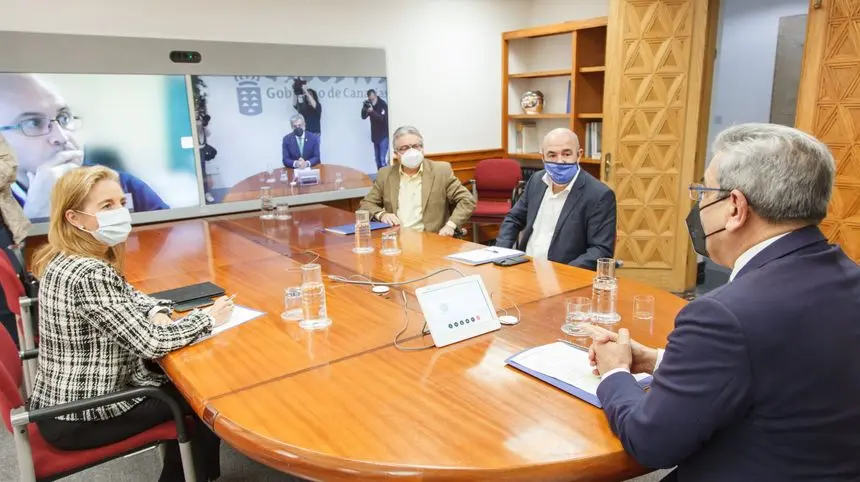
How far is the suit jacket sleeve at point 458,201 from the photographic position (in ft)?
11.9

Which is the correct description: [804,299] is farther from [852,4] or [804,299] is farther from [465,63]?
[465,63]

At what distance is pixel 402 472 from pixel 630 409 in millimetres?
449

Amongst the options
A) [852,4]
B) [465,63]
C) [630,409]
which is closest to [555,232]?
[630,409]

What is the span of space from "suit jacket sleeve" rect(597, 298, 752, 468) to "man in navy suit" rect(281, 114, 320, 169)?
13.2 feet

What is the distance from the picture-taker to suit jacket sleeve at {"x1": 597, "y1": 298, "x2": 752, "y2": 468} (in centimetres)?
95

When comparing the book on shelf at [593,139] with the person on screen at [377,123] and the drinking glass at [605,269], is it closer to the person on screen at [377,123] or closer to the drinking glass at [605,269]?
the person on screen at [377,123]

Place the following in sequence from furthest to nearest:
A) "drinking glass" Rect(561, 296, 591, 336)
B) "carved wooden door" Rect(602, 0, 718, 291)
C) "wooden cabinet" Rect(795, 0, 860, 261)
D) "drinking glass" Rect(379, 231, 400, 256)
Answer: "carved wooden door" Rect(602, 0, 718, 291), "wooden cabinet" Rect(795, 0, 860, 261), "drinking glass" Rect(379, 231, 400, 256), "drinking glass" Rect(561, 296, 591, 336)

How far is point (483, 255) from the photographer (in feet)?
8.46

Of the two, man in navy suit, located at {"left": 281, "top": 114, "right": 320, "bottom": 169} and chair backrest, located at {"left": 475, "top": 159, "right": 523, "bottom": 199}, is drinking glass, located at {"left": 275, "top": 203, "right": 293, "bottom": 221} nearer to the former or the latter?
man in navy suit, located at {"left": 281, "top": 114, "right": 320, "bottom": 169}

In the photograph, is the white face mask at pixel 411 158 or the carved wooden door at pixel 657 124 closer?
the white face mask at pixel 411 158

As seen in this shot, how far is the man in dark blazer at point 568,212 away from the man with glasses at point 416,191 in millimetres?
698

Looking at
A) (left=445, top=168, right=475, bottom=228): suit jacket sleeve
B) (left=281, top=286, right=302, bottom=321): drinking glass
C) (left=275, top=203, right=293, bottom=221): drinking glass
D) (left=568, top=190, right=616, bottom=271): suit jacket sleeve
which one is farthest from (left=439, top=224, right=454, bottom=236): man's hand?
(left=281, top=286, right=302, bottom=321): drinking glass

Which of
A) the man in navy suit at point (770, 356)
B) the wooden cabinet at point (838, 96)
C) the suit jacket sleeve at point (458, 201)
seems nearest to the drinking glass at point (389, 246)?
the suit jacket sleeve at point (458, 201)

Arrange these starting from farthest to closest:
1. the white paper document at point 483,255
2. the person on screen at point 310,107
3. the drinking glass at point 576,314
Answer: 1. the person on screen at point 310,107
2. the white paper document at point 483,255
3. the drinking glass at point 576,314
